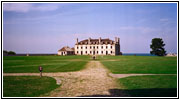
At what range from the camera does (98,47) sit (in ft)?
263

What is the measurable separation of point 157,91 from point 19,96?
19.8 ft

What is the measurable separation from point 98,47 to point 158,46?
30170mm

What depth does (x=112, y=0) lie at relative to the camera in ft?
33.9

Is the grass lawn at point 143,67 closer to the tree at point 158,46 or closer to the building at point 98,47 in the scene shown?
the tree at point 158,46

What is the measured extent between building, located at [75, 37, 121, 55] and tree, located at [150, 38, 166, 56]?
917 inches

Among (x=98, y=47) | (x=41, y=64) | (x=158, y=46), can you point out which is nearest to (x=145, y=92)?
(x=41, y=64)

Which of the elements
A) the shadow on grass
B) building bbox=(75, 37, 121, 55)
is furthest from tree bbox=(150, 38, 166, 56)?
the shadow on grass

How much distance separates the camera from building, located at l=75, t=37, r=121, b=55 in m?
78.8

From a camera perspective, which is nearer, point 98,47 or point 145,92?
point 145,92

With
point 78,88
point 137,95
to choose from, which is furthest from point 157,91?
point 78,88

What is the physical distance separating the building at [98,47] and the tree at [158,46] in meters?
23.3

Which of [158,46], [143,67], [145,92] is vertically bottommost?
[145,92]

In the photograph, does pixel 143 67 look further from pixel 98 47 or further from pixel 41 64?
pixel 98 47

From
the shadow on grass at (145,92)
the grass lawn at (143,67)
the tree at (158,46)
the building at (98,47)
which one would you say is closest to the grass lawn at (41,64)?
the grass lawn at (143,67)
